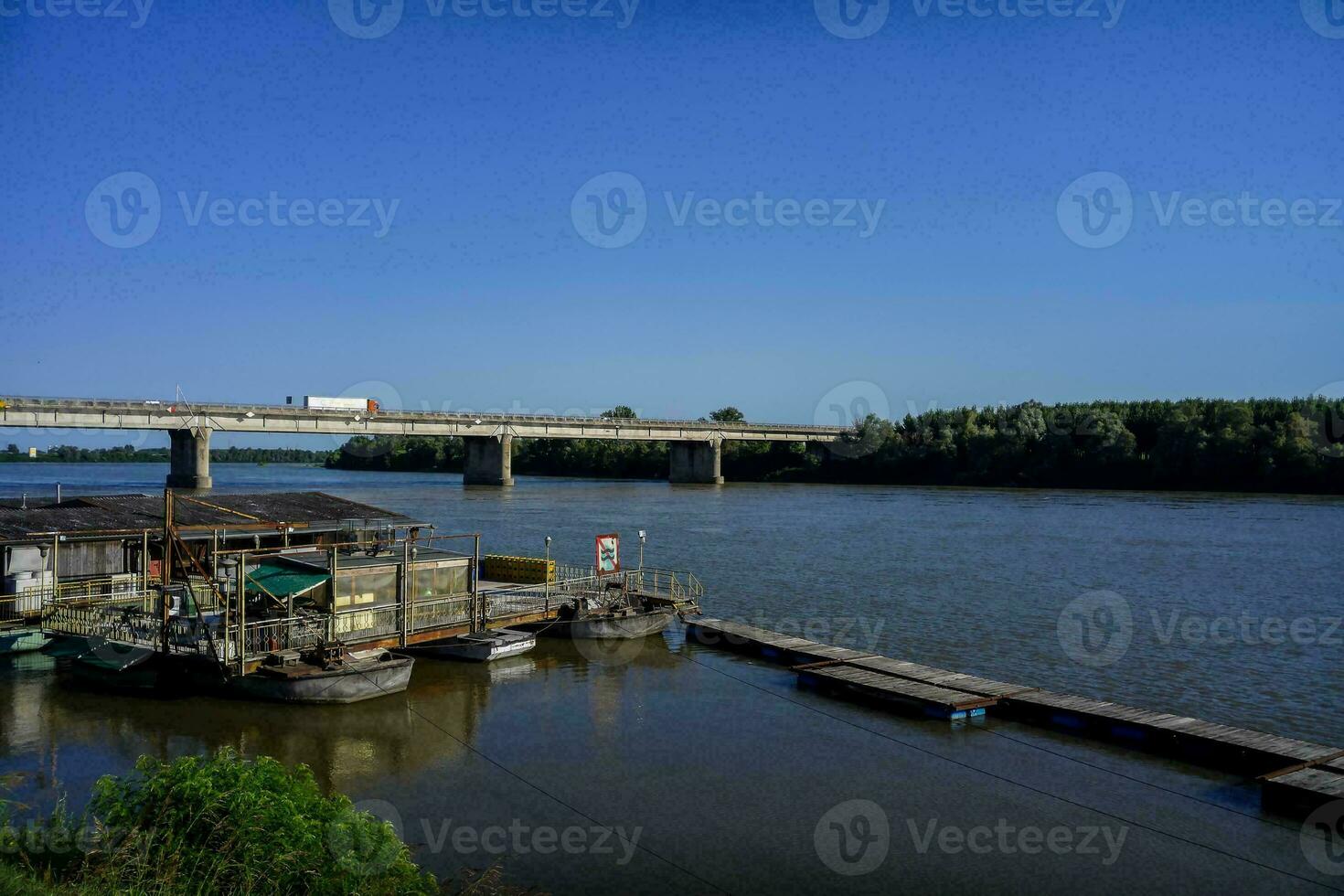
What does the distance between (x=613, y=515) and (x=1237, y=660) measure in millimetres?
65968

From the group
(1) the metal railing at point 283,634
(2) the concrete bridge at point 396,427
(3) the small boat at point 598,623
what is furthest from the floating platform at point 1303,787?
(2) the concrete bridge at point 396,427

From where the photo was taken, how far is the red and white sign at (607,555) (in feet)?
132

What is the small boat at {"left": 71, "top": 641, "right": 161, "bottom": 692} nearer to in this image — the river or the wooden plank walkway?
the river

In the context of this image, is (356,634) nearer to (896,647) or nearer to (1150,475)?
(896,647)

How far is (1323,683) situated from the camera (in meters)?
31.8

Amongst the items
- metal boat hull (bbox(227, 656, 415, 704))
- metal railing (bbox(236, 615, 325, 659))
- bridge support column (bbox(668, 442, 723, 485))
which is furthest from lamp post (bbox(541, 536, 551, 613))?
bridge support column (bbox(668, 442, 723, 485))

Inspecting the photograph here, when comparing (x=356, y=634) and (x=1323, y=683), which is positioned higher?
(x=356, y=634)

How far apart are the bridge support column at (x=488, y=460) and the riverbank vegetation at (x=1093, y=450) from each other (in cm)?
1518

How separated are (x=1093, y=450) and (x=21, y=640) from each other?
130308 mm

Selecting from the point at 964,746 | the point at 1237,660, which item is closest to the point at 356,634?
the point at 964,746

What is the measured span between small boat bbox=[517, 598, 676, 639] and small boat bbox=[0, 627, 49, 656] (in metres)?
15.5

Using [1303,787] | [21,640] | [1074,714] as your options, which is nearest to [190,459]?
[21,640]

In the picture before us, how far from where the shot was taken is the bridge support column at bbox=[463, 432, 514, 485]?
142m

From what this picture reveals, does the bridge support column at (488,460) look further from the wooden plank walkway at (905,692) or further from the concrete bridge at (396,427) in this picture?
the wooden plank walkway at (905,692)
